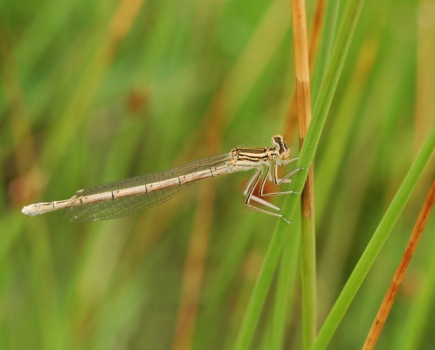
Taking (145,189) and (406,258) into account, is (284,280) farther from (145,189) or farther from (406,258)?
(145,189)

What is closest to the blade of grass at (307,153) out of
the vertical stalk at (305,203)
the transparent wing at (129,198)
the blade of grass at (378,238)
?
the vertical stalk at (305,203)

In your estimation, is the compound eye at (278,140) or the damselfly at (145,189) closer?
the compound eye at (278,140)

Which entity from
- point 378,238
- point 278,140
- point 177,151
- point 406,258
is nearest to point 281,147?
point 278,140

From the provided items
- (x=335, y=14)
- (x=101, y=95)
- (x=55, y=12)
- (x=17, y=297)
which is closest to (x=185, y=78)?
(x=101, y=95)

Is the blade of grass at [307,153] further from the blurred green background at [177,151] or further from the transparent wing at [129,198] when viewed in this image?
the transparent wing at [129,198]

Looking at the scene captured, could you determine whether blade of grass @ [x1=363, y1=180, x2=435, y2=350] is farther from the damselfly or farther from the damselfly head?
the damselfly

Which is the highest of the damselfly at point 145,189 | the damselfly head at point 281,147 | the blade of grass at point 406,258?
the damselfly at point 145,189

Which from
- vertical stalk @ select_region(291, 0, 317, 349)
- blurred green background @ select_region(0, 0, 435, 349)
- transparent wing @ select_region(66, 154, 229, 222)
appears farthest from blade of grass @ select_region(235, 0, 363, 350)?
transparent wing @ select_region(66, 154, 229, 222)
